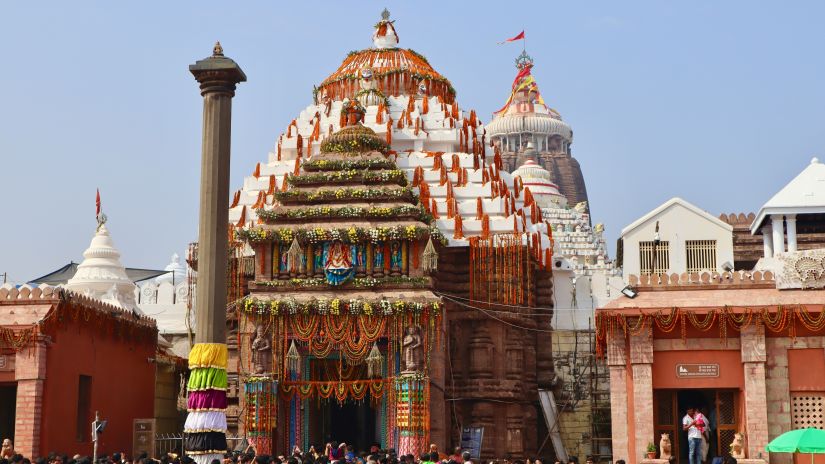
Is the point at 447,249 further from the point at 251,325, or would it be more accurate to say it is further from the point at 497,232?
the point at 251,325

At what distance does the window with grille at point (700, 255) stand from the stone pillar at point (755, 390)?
664 inches

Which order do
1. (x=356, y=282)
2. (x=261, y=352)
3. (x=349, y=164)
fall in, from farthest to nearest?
(x=349, y=164) → (x=356, y=282) → (x=261, y=352)

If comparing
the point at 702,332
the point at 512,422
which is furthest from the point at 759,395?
the point at 512,422

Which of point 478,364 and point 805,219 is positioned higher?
point 805,219

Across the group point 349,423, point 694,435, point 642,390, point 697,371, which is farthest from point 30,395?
point 697,371

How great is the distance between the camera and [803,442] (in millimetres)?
25953

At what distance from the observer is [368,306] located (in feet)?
127

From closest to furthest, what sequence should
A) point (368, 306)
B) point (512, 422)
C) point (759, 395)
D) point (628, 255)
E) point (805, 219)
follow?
point (759, 395), point (368, 306), point (512, 422), point (805, 219), point (628, 255)

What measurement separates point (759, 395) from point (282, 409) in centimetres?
1437

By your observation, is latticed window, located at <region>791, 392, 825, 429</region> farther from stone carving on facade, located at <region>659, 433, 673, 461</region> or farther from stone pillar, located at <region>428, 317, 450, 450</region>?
stone pillar, located at <region>428, 317, 450, 450</region>

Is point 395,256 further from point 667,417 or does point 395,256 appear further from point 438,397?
point 667,417

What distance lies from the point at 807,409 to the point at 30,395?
21.5m

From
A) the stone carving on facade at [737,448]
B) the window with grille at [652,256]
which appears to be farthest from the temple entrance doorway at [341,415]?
the window with grille at [652,256]

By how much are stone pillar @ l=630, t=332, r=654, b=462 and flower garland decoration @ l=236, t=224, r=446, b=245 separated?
8201mm
